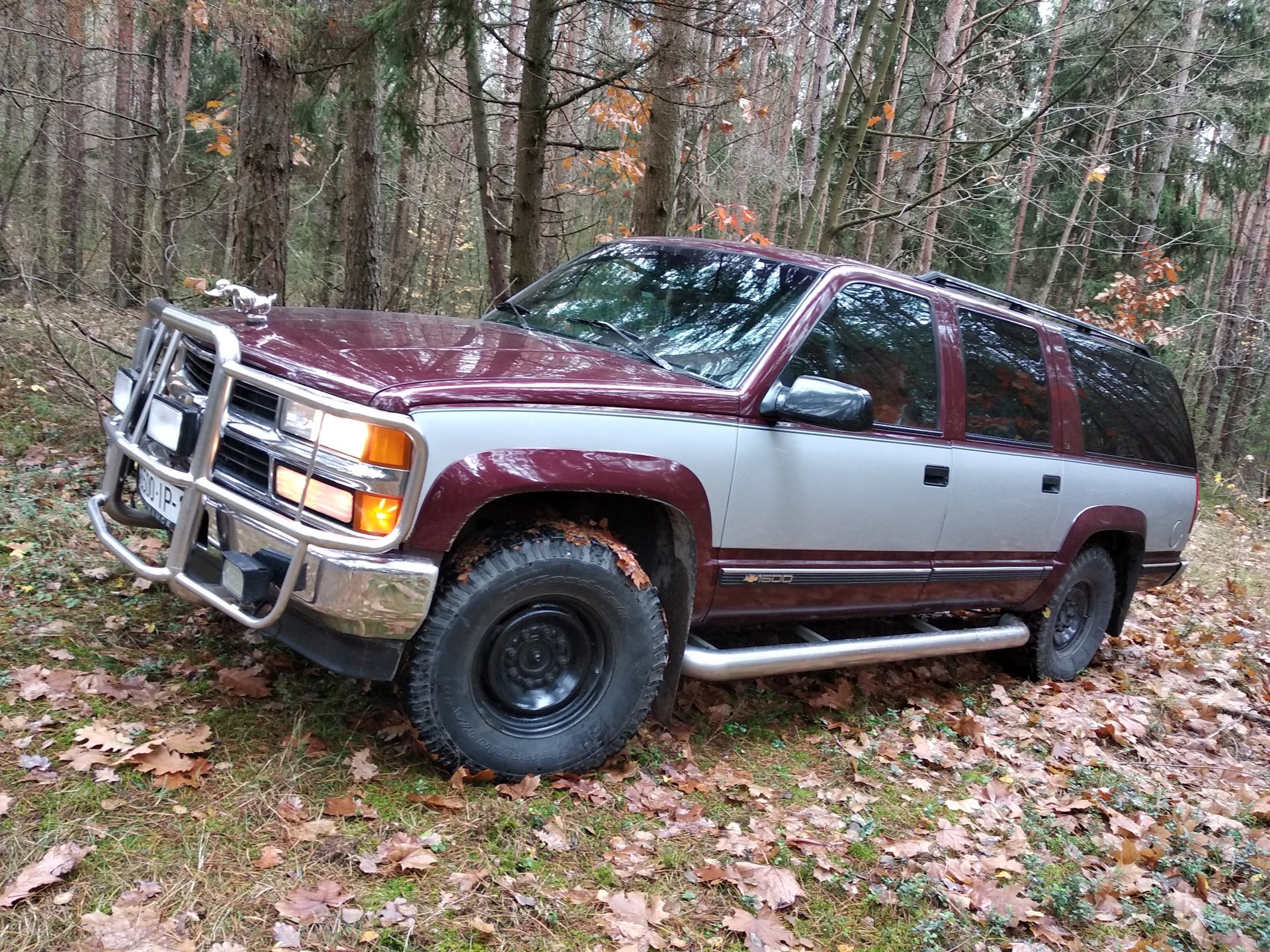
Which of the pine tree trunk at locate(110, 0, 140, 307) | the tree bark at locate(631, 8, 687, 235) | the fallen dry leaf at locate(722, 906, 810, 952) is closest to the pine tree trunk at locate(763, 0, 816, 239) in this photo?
the tree bark at locate(631, 8, 687, 235)

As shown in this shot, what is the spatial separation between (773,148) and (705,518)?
1777 centimetres

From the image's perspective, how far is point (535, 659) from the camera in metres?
3.12

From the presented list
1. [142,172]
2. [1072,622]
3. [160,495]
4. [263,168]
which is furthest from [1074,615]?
[142,172]

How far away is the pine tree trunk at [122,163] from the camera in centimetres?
920

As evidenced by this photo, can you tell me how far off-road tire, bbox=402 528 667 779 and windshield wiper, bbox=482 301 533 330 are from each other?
1.49 metres

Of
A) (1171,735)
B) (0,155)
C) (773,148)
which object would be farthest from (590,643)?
(773,148)

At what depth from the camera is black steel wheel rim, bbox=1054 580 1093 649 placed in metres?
5.36

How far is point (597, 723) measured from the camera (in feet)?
10.5

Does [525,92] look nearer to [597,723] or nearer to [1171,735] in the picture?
[597,723]

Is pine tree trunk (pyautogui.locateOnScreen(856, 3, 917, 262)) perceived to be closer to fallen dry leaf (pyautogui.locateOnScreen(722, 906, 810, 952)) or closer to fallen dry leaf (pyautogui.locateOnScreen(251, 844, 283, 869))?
fallen dry leaf (pyautogui.locateOnScreen(722, 906, 810, 952))

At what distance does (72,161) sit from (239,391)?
7.14 metres

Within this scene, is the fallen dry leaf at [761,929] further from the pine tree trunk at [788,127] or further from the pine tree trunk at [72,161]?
the pine tree trunk at [788,127]

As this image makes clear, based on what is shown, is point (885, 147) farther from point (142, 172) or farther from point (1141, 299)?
point (142, 172)

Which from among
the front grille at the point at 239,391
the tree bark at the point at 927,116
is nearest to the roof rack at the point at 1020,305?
the front grille at the point at 239,391
